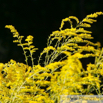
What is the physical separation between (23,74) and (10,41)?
3.14 metres

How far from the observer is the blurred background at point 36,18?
4.63 m

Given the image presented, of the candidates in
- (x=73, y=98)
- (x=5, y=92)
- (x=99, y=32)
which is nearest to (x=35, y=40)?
(x=99, y=32)

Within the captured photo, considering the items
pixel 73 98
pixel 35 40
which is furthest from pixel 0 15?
pixel 73 98

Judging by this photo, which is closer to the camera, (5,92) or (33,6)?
(5,92)

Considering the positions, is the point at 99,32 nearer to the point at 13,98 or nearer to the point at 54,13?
the point at 54,13

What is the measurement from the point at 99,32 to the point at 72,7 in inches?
27.0

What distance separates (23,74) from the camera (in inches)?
61.2

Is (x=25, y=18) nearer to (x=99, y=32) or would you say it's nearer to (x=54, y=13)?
(x=54, y=13)

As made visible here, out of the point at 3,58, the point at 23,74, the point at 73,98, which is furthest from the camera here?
the point at 3,58

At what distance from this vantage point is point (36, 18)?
492 centimetres

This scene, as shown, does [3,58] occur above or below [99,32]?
below

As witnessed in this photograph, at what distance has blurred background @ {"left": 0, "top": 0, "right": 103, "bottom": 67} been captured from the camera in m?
4.63

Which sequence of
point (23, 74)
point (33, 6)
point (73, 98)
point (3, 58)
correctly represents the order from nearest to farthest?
1. point (23, 74)
2. point (73, 98)
3. point (3, 58)
4. point (33, 6)

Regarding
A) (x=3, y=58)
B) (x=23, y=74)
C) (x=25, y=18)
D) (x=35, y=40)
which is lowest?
(x=23, y=74)
